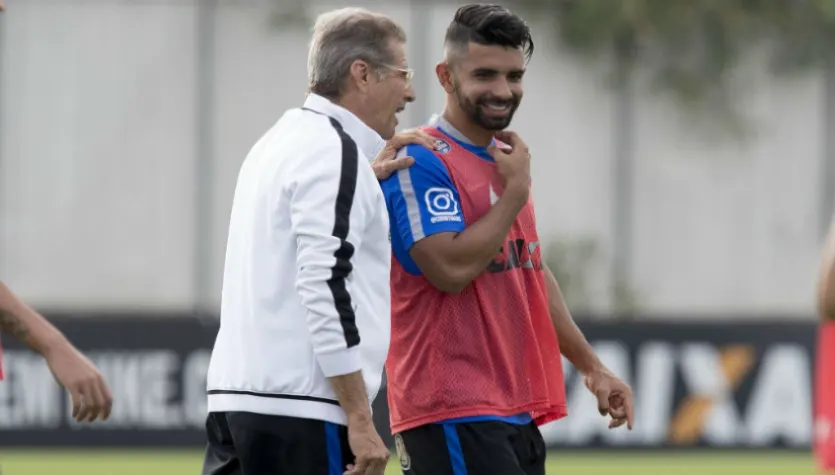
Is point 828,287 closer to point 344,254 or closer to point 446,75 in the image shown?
point 344,254

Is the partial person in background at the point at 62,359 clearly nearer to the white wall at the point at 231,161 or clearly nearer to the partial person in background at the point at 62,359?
the partial person in background at the point at 62,359

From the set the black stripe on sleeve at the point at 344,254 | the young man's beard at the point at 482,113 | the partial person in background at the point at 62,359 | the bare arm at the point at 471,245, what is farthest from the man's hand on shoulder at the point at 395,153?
the partial person in background at the point at 62,359

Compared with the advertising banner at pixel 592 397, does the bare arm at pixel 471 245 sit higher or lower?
higher

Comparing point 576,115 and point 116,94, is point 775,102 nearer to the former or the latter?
point 576,115

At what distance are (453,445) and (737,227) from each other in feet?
48.7

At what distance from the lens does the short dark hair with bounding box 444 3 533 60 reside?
16.6 feet

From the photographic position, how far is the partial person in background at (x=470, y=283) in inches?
195

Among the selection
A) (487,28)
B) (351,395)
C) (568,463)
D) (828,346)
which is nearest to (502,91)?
(487,28)

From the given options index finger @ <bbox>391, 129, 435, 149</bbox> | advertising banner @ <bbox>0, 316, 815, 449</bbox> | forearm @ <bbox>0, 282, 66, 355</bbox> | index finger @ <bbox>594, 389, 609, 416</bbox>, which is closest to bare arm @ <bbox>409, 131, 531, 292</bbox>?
index finger @ <bbox>391, 129, 435, 149</bbox>

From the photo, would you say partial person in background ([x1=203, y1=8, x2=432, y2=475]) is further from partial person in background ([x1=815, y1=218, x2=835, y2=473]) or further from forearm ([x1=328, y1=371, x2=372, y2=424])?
partial person in background ([x1=815, y1=218, x2=835, y2=473])

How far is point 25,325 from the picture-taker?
4254mm

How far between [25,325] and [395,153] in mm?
1364

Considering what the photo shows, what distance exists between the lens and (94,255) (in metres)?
18.8

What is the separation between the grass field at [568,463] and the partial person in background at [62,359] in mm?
7593
